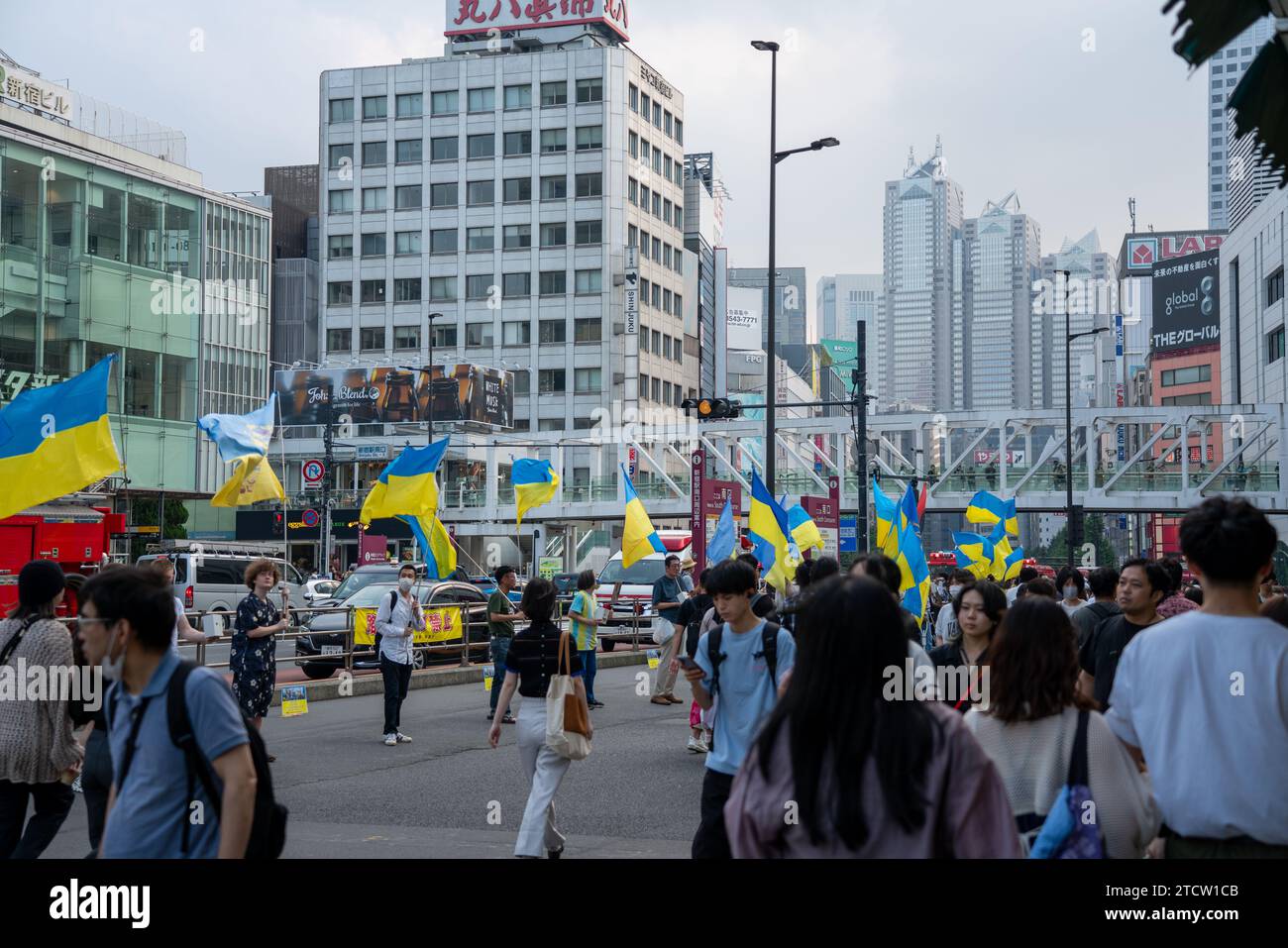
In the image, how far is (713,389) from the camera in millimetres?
112562

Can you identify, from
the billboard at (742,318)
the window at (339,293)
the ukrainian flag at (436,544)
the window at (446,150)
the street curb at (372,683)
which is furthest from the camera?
the billboard at (742,318)

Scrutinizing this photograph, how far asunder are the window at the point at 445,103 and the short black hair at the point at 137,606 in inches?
3526

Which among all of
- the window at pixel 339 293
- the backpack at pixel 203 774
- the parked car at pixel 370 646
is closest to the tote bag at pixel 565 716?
the backpack at pixel 203 774

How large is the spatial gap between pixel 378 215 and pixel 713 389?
3263 cm

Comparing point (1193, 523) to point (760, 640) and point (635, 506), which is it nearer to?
point (760, 640)

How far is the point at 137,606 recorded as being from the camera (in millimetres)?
4129

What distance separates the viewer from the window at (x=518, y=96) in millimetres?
88938

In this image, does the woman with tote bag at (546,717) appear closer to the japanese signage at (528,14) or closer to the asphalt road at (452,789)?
the asphalt road at (452,789)

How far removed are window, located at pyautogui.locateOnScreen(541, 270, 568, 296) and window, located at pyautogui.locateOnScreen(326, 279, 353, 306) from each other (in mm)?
12866

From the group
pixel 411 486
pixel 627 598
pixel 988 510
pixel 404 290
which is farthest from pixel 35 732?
pixel 404 290

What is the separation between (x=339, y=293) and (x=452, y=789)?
83.4 metres

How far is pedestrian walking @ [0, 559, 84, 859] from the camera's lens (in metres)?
6.23

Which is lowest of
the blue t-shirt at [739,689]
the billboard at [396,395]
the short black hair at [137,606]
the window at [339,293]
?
the blue t-shirt at [739,689]
